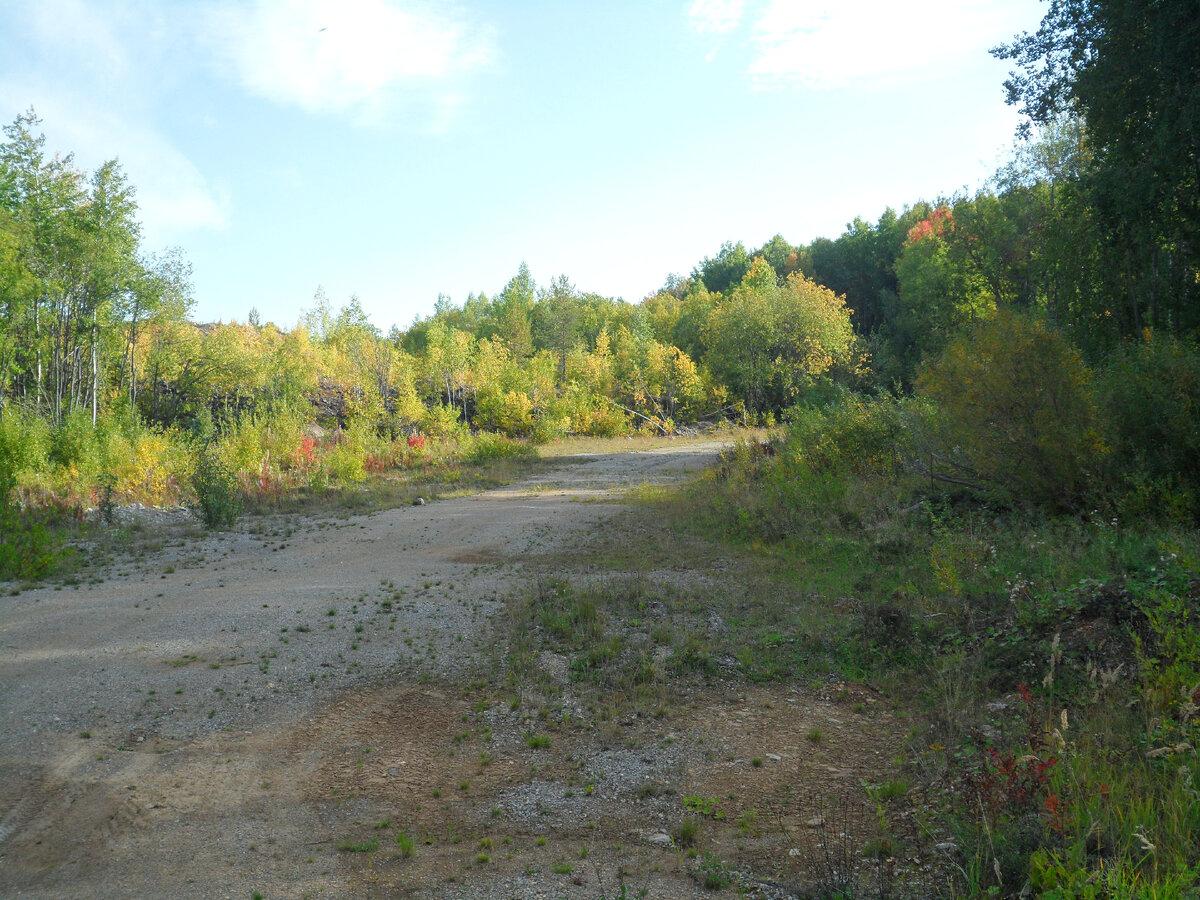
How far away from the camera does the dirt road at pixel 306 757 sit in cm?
338

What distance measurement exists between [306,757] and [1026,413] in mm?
8591

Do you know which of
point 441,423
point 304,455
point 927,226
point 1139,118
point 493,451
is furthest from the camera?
point 927,226

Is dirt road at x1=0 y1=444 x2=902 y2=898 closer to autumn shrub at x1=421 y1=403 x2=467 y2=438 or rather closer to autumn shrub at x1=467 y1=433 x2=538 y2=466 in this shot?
autumn shrub at x1=467 y1=433 x2=538 y2=466

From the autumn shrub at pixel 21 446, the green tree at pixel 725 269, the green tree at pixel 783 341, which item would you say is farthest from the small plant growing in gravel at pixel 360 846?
the green tree at pixel 725 269

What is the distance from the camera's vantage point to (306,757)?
4547 millimetres

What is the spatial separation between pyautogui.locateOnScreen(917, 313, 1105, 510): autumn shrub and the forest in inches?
1.3

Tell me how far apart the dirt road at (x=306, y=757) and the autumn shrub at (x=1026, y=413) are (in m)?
5.33

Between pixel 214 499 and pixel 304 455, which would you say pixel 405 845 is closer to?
pixel 214 499

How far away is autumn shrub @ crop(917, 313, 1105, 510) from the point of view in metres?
8.42

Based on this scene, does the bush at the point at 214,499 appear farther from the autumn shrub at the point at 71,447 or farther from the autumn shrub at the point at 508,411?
the autumn shrub at the point at 508,411

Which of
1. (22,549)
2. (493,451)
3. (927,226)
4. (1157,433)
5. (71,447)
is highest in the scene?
(927,226)

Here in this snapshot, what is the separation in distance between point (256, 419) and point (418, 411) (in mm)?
8131

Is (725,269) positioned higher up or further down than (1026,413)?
higher up

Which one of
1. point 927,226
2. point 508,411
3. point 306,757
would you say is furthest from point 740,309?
point 306,757
